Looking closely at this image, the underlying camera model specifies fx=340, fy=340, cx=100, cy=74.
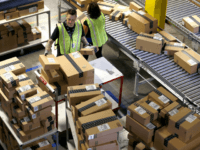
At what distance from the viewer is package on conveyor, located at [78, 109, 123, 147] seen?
17.4ft

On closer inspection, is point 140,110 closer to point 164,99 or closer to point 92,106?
point 164,99

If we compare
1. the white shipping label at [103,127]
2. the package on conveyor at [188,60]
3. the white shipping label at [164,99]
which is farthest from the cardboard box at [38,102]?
the package on conveyor at [188,60]

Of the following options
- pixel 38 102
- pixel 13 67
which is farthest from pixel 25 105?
pixel 13 67

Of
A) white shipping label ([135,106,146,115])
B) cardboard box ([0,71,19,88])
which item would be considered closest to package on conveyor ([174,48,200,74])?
white shipping label ([135,106,146,115])

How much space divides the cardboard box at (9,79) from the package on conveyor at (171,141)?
8.72 ft

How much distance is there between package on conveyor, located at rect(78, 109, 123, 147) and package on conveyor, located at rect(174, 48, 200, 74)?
2.83 metres

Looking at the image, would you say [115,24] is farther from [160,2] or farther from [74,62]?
[74,62]

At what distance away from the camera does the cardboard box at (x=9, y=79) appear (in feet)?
19.4

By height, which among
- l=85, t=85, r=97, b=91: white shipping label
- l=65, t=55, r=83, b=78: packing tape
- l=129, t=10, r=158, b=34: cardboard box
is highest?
l=129, t=10, r=158, b=34: cardboard box

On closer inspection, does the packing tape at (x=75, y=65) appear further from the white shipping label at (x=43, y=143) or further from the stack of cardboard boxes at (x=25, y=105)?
the white shipping label at (x=43, y=143)

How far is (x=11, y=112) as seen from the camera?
6098 mm

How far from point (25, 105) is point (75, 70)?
123 cm

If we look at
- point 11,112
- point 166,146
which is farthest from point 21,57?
point 166,146

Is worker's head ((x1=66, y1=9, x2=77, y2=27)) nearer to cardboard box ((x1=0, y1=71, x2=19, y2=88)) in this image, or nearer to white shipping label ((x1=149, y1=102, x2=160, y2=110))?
cardboard box ((x1=0, y1=71, x2=19, y2=88))
